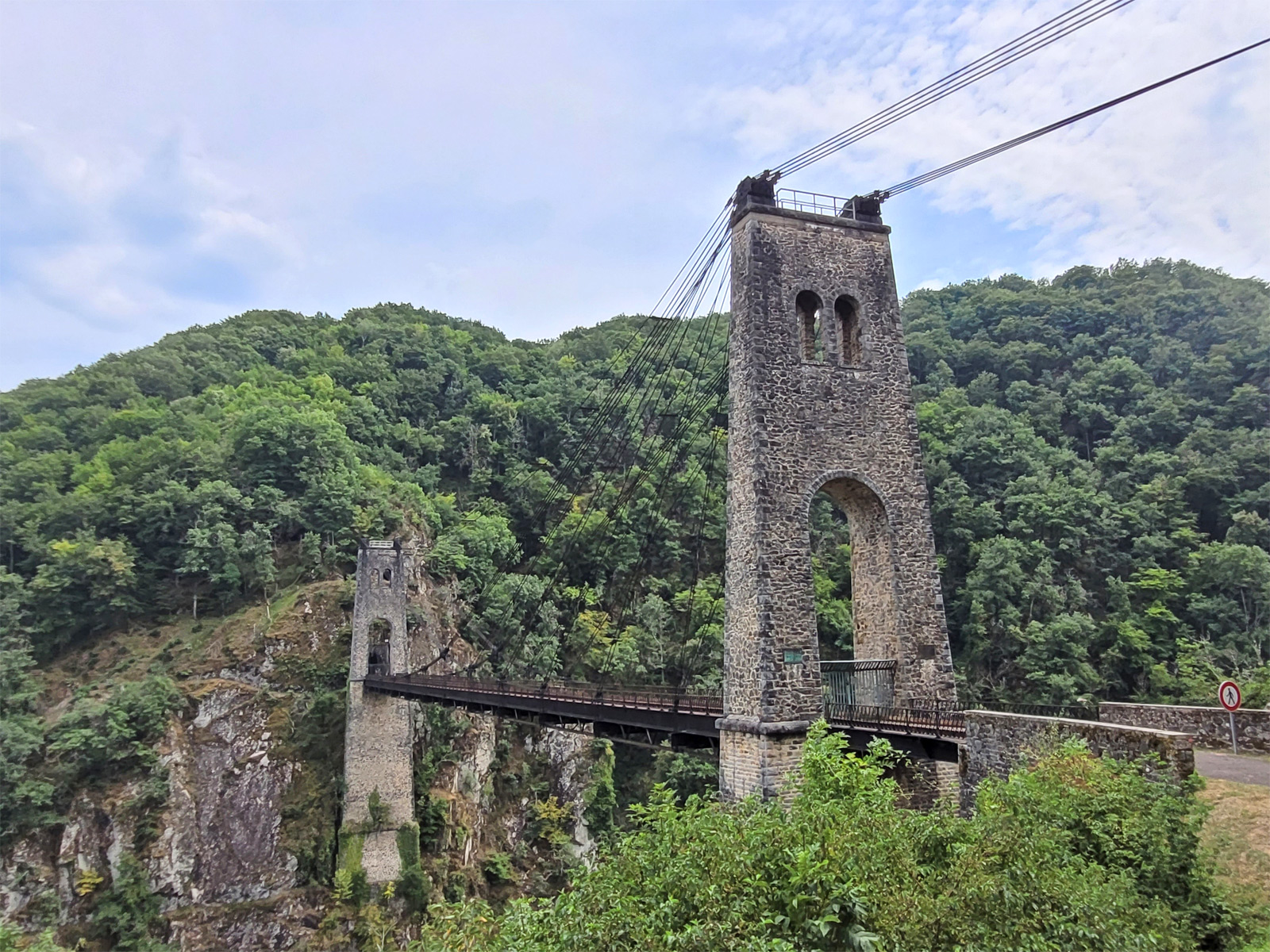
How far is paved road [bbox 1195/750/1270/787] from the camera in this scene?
802 centimetres

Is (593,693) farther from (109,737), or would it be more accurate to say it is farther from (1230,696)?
(109,737)

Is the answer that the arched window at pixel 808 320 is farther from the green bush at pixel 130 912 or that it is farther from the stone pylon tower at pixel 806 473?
the green bush at pixel 130 912

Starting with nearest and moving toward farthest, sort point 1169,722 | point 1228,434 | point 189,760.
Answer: point 1169,722 → point 189,760 → point 1228,434

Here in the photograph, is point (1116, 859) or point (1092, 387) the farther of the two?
point (1092, 387)

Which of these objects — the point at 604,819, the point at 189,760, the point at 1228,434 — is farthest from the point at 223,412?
the point at 1228,434

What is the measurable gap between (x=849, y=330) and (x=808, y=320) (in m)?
0.70

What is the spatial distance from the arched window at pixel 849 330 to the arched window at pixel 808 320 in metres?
0.29

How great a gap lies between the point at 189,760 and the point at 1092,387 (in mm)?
41244

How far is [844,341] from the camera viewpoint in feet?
39.9

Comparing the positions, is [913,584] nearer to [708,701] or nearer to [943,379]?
[708,701]

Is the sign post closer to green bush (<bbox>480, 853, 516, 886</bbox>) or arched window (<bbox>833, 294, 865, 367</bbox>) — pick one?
arched window (<bbox>833, 294, 865, 367</bbox>)

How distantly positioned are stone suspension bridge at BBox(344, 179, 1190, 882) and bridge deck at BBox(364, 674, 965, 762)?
37mm

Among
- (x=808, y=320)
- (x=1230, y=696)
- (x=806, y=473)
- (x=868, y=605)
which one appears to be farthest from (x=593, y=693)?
(x=1230, y=696)

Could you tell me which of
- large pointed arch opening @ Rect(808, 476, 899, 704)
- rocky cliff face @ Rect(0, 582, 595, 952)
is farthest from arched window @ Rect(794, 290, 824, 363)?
rocky cliff face @ Rect(0, 582, 595, 952)
